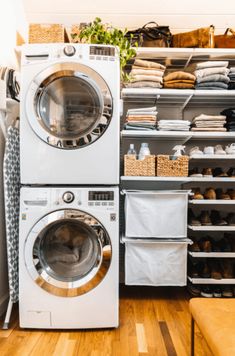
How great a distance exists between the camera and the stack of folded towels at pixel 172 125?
2.40m

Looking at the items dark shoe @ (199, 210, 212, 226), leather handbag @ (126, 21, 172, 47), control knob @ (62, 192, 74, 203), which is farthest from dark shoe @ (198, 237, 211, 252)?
leather handbag @ (126, 21, 172, 47)

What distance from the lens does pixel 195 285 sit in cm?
243

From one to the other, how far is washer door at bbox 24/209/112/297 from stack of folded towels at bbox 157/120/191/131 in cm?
100

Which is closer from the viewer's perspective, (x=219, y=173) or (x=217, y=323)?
(x=217, y=323)

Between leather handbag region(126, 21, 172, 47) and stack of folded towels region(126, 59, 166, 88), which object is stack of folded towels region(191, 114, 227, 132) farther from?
leather handbag region(126, 21, 172, 47)

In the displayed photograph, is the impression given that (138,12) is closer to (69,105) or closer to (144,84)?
(144,84)

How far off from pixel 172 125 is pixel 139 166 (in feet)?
1.43

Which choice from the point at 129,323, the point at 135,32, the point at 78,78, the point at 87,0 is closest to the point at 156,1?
the point at 135,32

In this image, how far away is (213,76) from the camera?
2.39m

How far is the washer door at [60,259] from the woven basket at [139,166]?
23.7 inches

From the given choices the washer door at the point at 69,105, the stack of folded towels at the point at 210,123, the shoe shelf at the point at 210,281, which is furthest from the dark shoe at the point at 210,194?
the washer door at the point at 69,105

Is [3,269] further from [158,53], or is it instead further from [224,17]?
[224,17]

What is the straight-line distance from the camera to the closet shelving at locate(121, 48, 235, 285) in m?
2.34

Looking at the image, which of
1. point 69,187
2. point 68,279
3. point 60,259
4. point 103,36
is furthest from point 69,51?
point 68,279
